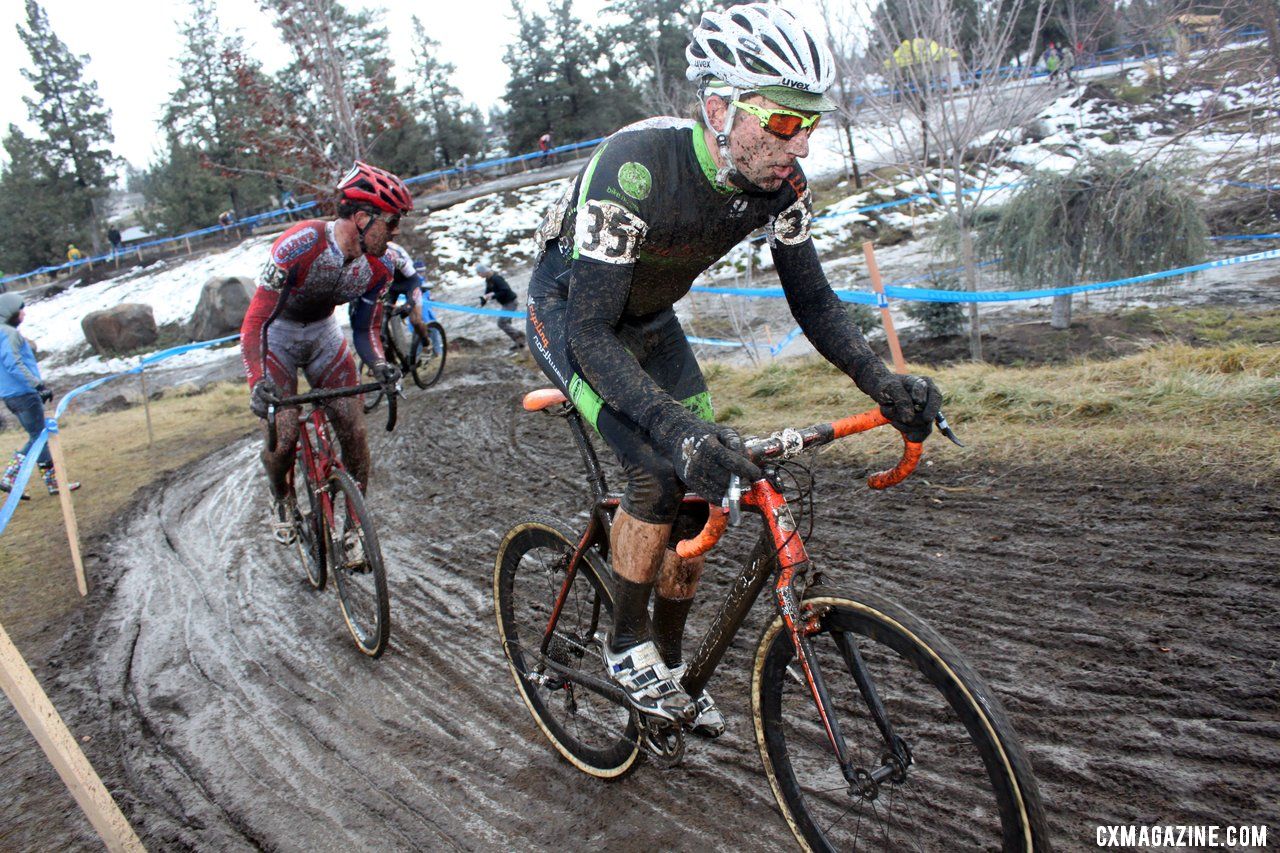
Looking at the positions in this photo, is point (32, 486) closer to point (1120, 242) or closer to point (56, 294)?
point (1120, 242)

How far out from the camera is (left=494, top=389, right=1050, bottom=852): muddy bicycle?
2.21 m

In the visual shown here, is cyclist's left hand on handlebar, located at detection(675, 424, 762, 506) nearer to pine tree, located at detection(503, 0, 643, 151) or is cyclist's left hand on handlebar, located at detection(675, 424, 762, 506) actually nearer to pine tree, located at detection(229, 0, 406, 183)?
pine tree, located at detection(229, 0, 406, 183)

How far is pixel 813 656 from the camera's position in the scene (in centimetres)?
242

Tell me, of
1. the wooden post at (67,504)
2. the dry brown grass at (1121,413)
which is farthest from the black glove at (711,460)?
the wooden post at (67,504)

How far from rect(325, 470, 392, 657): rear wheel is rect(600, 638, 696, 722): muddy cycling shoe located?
78.8 inches

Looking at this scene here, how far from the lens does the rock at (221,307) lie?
23766 mm

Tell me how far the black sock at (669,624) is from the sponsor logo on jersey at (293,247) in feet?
11.1

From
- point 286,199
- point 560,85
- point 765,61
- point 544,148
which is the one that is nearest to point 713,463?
point 765,61

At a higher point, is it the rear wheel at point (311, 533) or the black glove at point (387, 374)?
the black glove at point (387, 374)

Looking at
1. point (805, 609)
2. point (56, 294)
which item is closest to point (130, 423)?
point (805, 609)

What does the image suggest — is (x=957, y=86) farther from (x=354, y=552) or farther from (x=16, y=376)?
(x=16, y=376)

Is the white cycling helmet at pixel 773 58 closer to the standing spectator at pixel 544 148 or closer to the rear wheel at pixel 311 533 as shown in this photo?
the rear wheel at pixel 311 533

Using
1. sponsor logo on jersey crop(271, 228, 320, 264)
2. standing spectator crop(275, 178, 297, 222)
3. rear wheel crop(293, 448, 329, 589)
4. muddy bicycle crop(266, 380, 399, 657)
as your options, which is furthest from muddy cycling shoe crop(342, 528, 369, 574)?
standing spectator crop(275, 178, 297, 222)

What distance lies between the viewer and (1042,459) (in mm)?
5582
